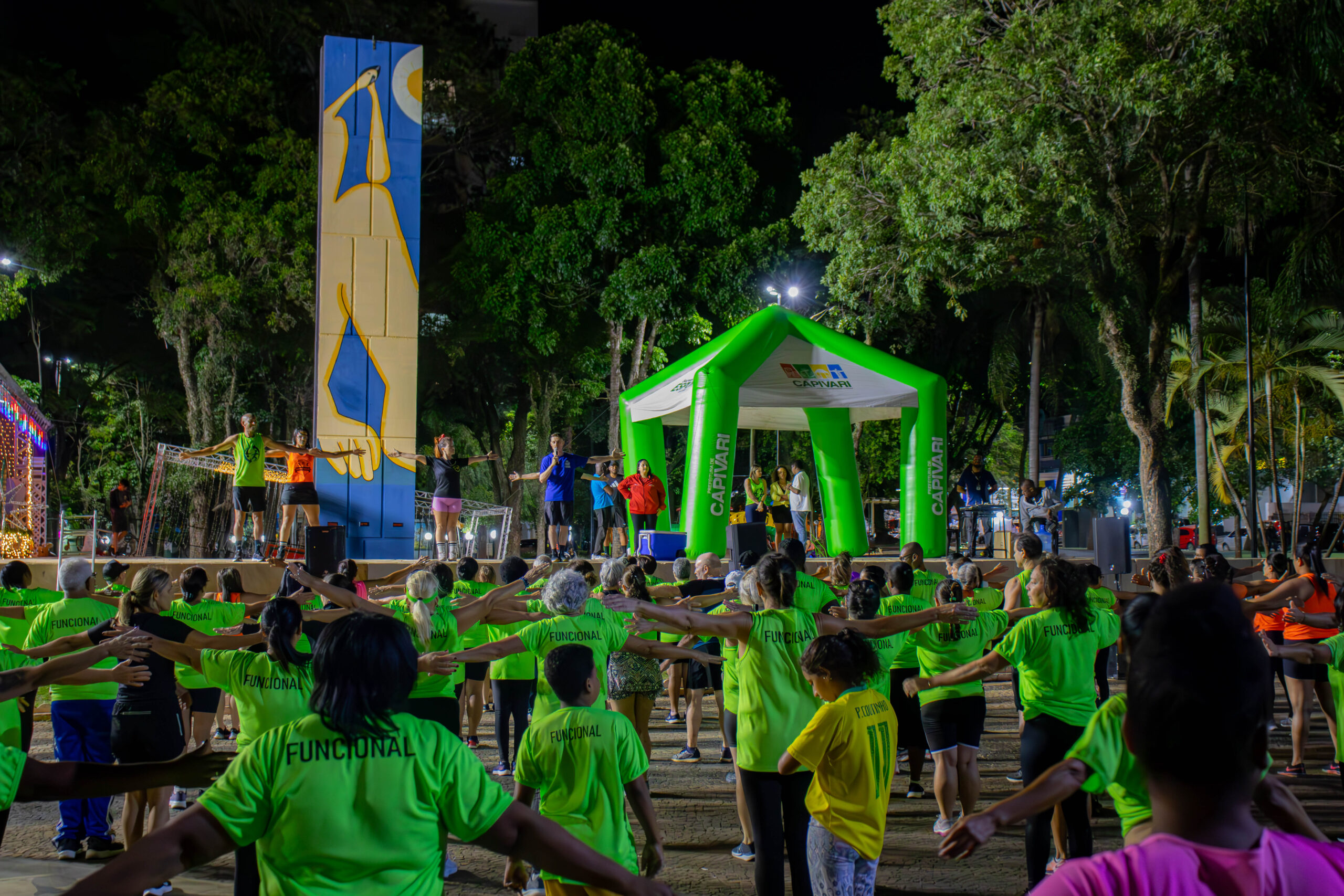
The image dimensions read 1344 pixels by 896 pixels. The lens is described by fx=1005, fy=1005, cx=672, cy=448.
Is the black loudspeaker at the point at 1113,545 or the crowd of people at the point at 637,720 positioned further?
the black loudspeaker at the point at 1113,545

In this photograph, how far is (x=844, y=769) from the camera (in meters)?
3.93

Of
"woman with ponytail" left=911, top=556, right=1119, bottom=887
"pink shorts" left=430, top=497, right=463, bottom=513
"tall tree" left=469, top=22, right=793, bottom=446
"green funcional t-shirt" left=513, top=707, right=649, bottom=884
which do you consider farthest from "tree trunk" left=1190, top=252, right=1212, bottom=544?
"green funcional t-shirt" left=513, top=707, right=649, bottom=884

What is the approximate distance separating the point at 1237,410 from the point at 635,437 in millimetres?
13929

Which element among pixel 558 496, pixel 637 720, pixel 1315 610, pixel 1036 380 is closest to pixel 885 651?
pixel 637 720

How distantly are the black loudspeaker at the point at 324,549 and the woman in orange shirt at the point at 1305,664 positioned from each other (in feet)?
30.4

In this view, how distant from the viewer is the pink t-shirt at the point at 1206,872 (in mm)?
1428

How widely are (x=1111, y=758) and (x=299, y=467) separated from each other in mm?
13120

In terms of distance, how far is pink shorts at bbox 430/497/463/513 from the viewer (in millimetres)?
14867

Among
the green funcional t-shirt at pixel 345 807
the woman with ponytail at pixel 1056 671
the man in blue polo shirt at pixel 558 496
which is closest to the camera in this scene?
the green funcional t-shirt at pixel 345 807

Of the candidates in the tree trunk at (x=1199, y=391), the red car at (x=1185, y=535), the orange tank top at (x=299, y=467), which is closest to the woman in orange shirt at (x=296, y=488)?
the orange tank top at (x=299, y=467)

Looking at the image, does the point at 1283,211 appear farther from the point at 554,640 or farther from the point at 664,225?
the point at 554,640

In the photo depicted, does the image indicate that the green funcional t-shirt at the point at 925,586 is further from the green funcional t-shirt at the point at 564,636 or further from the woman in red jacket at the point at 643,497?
the woman in red jacket at the point at 643,497

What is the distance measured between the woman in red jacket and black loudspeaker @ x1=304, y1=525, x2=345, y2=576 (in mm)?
4838

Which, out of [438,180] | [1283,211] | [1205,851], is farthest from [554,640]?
[438,180]
